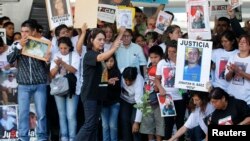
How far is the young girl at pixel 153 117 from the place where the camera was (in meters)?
10.2

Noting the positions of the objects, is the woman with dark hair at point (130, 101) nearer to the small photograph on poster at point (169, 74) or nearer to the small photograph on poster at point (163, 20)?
the small photograph on poster at point (169, 74)

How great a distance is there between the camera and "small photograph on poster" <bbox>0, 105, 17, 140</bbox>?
1105 cm

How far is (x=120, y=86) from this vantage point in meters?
10.4

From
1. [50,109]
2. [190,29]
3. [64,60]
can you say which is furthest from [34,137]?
[190,29]

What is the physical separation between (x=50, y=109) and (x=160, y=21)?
2.36 metres

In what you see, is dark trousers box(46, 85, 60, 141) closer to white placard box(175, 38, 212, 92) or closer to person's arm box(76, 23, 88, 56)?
person's arm box(76, 23, 88, 56)

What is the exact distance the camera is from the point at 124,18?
1100cm

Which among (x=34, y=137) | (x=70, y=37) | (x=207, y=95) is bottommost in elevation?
(x=34, y=137)

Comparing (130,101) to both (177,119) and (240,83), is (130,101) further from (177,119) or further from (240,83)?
(240,83)

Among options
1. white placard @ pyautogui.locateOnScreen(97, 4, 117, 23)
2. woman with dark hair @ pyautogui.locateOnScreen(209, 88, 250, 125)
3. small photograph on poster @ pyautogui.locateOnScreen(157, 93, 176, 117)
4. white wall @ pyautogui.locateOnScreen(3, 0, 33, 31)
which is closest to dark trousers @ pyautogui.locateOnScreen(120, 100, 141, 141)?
small photograph on poster @ pyautogui.locateOnScreen(157, 93, 176, 117)

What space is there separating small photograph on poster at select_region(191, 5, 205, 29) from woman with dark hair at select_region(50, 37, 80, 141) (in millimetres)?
1774

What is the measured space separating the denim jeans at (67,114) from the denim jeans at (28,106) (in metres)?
0.23

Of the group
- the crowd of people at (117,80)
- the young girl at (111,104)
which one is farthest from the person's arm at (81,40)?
the young girl at (111,104)

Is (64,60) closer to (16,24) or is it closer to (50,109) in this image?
(50,109)
